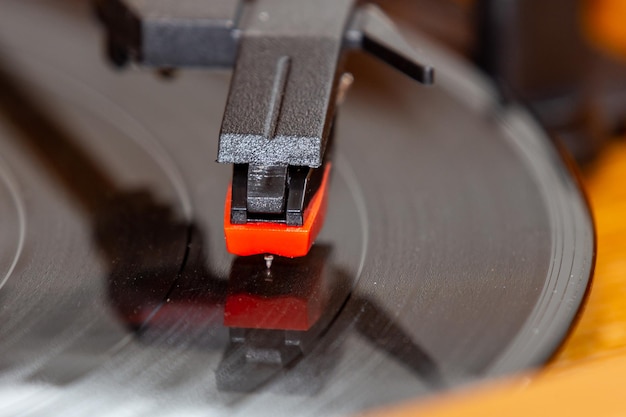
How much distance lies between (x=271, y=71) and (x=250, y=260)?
0.10 m

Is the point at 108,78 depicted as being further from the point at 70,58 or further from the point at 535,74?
the point at 535,74

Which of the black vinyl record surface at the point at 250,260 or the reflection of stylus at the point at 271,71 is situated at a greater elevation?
the reflection of stylus at the point at 271,71

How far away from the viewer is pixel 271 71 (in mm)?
480

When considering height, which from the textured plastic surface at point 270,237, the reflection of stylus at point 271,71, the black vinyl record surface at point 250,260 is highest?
the reflection of stylus at point 271,71

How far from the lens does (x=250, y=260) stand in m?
0.46

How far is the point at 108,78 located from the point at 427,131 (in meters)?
0.23

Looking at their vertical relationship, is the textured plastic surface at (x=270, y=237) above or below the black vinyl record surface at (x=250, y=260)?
above

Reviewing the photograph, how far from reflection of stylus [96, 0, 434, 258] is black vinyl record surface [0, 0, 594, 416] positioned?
0.04 metres

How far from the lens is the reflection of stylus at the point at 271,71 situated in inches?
16.9

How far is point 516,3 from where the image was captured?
0.84 m

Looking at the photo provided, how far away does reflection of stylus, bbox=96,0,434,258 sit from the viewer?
0.43 m

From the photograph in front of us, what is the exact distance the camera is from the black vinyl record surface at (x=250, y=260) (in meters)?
0.40

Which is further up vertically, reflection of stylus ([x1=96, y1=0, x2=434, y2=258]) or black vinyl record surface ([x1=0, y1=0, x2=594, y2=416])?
reflection of stylus ([x1=96, y1=0, x2=434, y2=258])

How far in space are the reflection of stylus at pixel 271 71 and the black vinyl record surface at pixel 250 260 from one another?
0.12 feet
